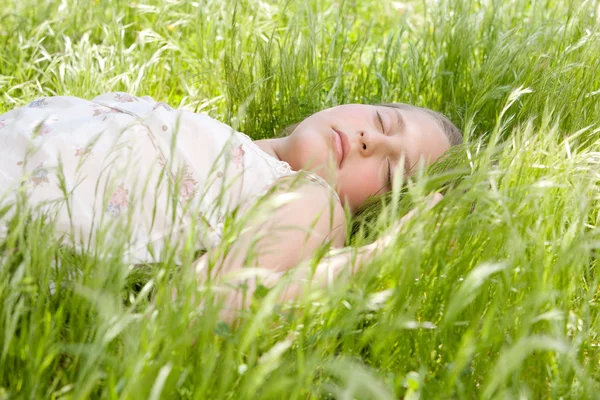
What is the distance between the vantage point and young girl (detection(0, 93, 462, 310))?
6.17 ft

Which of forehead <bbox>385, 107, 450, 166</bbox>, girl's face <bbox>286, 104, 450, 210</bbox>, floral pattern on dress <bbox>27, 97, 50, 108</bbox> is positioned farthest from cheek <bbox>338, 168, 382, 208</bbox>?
floral pattern on dress <bbox>27, 97, 50, 108</bbox>

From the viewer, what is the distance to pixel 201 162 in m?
2.17

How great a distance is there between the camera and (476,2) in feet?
12.1

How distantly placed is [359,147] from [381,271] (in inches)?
36.7

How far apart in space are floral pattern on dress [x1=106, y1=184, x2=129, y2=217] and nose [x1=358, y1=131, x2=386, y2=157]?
777 mm

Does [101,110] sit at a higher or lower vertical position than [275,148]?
higher

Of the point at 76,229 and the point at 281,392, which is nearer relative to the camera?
the point at 281,392

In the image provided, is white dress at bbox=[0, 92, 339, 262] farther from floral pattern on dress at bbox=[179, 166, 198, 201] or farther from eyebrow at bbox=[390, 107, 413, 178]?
eyebrow at bbox=[390, 107, 413, 178]

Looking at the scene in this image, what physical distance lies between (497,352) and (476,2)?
261cm

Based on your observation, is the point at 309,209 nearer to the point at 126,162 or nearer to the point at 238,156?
the point at 238,156

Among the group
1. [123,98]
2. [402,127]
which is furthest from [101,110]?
[402,127]

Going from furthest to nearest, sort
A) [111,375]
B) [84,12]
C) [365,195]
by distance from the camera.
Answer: [84,12] < [365,195] < [111,375]

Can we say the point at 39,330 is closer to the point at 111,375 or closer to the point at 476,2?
the point at 111,375

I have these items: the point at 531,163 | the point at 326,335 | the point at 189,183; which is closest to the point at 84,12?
the point at 189,183
